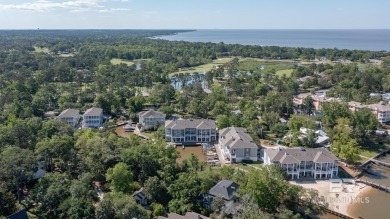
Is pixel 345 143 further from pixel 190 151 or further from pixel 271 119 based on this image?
pixel 190 151

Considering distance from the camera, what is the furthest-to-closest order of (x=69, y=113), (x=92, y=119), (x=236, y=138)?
(x=69, y=113), (x=92, y=119), (x=236, y=138)

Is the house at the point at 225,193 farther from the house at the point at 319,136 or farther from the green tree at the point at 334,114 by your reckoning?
the green tree at the point at 334,114

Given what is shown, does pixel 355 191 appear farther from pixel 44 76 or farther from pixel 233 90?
pixel 44 76

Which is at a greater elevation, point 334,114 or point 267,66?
point 267,66

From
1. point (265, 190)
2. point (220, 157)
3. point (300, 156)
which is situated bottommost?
point (220, 157)

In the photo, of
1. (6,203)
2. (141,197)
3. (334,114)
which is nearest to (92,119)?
(141,197)

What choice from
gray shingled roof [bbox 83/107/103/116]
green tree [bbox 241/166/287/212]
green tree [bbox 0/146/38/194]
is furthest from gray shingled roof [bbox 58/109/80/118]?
green tree [bbox 241/166/287/212]

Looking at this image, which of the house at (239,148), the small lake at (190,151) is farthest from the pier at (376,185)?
the small lake at (190,151)

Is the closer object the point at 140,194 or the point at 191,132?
the point at 140,194
